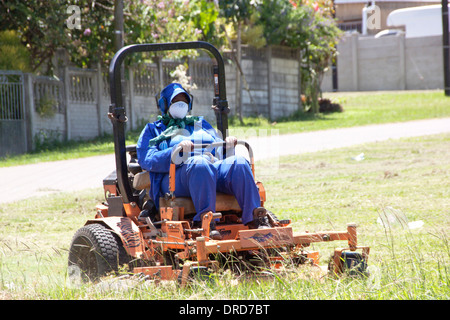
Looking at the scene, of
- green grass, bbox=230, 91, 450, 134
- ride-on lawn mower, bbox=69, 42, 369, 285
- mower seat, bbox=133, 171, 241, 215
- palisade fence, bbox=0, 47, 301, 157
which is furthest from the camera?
green grass, bbox=230, 91, 450, 134

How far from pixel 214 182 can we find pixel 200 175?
0.40 ft

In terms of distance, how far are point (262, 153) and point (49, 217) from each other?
253 inches

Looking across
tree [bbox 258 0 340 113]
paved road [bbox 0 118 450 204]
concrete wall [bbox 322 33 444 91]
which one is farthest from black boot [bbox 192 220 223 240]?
concrete wall [bbox 322 33 444 91]

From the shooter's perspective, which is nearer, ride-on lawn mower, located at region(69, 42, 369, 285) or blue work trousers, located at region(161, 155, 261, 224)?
ride-on lawn mower, located at region(69, 42, 369, 285)

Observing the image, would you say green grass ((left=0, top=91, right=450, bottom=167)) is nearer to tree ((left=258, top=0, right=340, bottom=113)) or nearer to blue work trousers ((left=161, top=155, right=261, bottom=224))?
tree ((left=258, top=0, right=340, bottom=113))

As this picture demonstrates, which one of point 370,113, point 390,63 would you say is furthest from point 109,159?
point 390,63

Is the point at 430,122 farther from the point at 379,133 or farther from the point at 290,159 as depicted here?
the point at 290,159

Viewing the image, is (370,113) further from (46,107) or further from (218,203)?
(218,203)

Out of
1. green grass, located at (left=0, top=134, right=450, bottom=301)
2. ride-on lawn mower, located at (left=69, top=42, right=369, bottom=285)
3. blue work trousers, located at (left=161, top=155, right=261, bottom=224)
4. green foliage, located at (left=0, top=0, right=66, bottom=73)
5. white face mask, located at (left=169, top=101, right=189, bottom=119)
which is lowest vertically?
green grass, located at (left=0, top=134, right=450, bottom=301)

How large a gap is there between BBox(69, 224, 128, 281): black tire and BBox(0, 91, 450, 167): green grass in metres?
7.09

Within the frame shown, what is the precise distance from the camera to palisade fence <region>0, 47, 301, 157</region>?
1612 centimetres

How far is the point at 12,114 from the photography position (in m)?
16.1
